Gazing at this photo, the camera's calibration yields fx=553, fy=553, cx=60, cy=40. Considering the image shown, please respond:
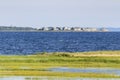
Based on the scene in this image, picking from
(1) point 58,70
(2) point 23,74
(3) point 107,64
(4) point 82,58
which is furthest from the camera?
(4) point 82,58

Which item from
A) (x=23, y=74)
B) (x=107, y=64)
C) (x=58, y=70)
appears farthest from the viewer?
(x=107, y=64)

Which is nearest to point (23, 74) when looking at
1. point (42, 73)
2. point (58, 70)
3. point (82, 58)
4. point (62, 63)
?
point (42, 73)

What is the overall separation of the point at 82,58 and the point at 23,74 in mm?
16584

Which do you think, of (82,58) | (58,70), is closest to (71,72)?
(58,70)

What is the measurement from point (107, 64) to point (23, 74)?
1381cm

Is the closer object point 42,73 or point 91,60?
point 42,73

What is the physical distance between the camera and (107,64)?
61.7 m

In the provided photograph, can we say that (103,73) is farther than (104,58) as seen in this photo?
No

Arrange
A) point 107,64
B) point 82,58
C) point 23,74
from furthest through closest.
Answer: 1. point 82,58
2. point 107,64
3. point 23,74

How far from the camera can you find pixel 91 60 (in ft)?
211

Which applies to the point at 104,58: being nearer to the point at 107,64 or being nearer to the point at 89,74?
the point at 107,64

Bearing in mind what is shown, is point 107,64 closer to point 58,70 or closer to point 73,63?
point 73,63

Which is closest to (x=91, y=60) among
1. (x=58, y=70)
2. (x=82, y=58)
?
(x=82, y=58)

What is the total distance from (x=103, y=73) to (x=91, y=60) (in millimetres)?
11941
